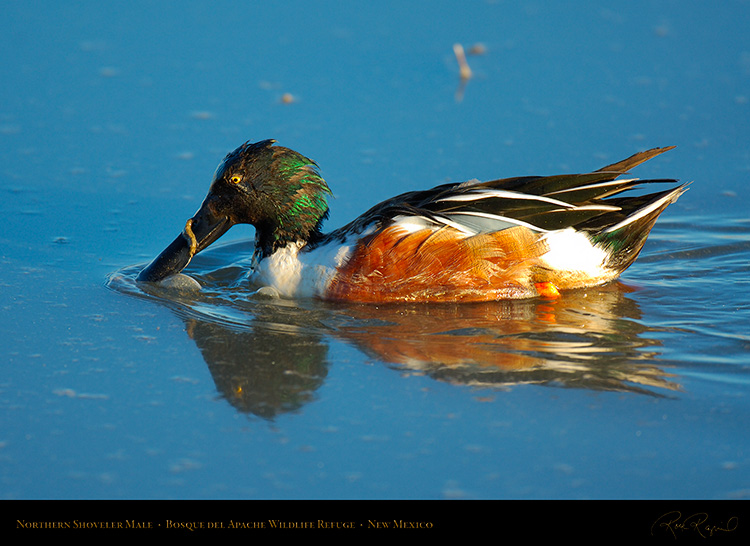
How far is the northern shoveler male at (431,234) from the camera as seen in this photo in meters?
5.64

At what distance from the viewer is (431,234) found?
5605 mm

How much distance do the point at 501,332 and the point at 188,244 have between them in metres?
2.22

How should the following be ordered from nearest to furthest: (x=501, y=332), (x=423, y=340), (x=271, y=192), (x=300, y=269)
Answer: (x=423, y=340) < (x=501, y=332) < (x=300, y=269) < (x=271, y=192)

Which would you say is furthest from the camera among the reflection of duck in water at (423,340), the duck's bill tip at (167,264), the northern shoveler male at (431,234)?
the duck's bill tip at (167,264)

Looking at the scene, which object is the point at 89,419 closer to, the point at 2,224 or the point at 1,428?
the point at 1,428

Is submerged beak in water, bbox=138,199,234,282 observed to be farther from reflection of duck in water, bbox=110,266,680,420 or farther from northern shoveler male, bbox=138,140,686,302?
reflection of duck in water, bbox=110,266,680,420

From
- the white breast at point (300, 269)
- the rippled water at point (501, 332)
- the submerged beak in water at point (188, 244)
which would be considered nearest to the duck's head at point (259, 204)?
the submerged beak in water at point (188, 244)

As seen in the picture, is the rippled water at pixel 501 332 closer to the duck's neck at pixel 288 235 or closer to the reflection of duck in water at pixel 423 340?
the reflection of duck in water at pixel 423 340

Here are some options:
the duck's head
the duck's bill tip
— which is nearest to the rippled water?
the duck's bill tip

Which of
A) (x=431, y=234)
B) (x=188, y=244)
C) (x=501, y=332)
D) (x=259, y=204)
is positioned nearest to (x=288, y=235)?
(x=259, y=204)

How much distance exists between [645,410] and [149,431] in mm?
2261

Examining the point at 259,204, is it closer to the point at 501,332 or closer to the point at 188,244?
the point at 188,244

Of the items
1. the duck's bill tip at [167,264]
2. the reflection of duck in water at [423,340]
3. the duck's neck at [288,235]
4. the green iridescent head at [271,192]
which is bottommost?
the reflection of duck in water at [423,340]

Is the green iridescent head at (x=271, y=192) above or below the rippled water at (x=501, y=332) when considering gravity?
above
